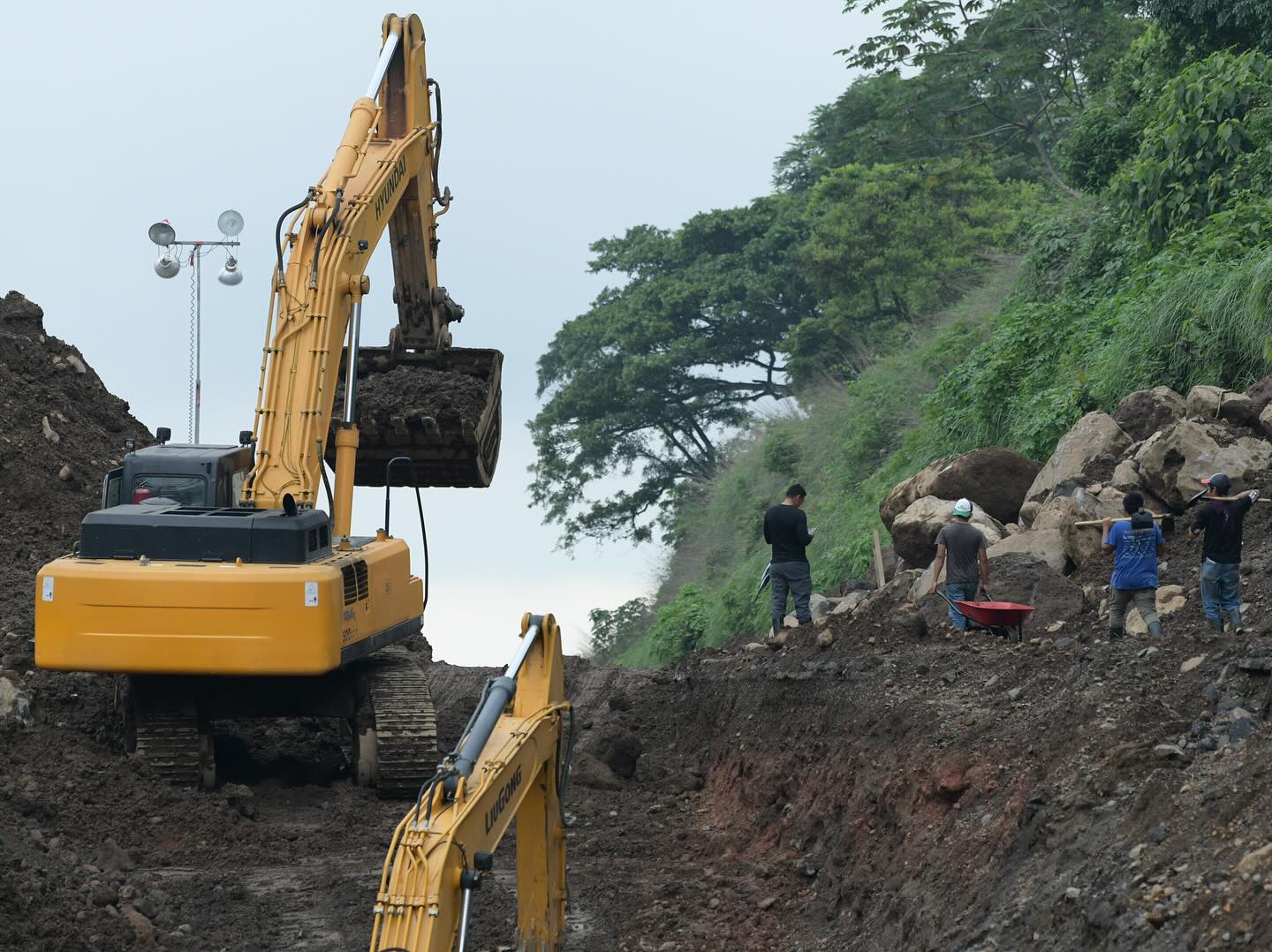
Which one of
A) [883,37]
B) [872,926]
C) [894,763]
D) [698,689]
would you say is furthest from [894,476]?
A: [872,926]

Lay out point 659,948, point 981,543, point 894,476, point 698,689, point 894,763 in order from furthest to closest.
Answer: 1. point 894,476
2. point 698,689
3. point 981,543
4. point 894,763
5. point 659,948

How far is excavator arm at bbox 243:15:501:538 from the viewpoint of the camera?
12.7 meters

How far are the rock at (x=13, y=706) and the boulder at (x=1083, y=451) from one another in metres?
10.1

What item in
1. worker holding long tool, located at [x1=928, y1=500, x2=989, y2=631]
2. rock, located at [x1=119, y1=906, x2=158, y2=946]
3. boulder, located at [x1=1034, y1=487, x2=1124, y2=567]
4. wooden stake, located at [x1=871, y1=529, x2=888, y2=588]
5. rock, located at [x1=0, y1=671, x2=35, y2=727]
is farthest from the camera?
wooden stake, located at [x1=871, y1=529, x2=888, y2=588]

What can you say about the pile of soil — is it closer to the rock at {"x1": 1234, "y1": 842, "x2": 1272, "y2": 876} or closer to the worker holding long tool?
the worker holding long tool

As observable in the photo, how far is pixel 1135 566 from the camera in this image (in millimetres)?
12570

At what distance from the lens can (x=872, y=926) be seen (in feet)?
28.6

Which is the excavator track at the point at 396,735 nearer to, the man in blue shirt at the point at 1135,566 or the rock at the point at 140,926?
the rock at the point at 140,926

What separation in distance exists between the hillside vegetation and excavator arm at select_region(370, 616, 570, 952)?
38.3 ft

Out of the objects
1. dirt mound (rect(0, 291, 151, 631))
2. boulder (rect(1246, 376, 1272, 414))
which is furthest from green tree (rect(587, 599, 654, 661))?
boulder (rect(1246, 376, 1272, 414))

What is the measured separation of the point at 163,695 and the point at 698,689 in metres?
5.50

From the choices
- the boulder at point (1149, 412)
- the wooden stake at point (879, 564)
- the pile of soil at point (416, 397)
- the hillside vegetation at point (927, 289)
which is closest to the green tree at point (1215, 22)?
the hillside vegetation at point (927, 289)

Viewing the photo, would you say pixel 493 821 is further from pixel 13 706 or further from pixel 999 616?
pixel 13 706

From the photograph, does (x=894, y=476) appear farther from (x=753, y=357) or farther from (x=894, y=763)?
(x=753, y=357)
